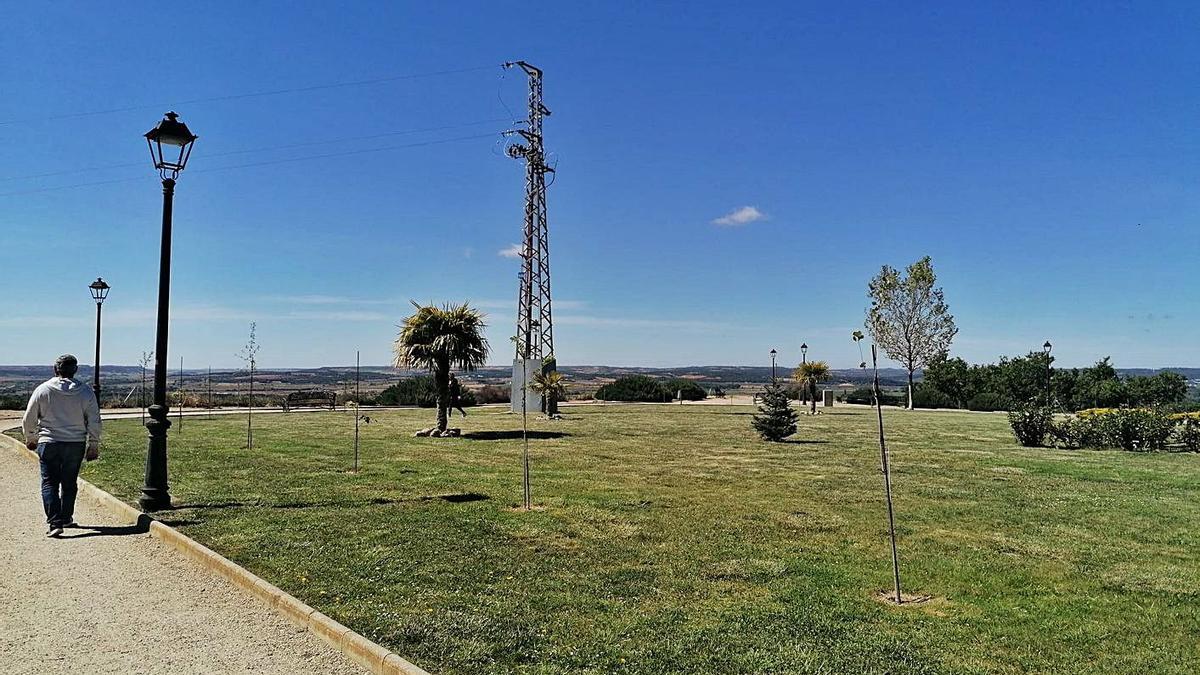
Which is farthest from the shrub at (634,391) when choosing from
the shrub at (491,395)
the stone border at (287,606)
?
the stone border at (287,606)

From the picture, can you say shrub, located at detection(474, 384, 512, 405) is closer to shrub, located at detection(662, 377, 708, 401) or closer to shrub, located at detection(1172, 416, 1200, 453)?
shrub, located at detection(662, 377, 708, 401)

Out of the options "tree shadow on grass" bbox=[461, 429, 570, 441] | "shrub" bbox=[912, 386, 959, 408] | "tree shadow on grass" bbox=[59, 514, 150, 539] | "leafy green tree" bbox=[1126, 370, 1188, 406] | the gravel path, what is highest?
"leafy green tree" bbox=[1126, 370, 1188, 406]

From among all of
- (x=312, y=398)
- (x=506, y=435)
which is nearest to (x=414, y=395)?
(x=312, y=398)

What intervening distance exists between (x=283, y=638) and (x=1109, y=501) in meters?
10.3

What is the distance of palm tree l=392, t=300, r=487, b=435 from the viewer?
68.5ft

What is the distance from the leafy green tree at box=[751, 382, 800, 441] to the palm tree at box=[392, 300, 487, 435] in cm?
777

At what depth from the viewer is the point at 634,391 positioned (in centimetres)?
5028

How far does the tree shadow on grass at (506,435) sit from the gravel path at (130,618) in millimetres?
12830

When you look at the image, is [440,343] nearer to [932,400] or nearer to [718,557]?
[718,557]

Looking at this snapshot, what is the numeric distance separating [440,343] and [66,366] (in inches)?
495

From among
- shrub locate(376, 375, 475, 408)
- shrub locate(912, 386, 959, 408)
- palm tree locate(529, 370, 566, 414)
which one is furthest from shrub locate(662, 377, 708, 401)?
palm tree locate(529, 370, 566, 414)

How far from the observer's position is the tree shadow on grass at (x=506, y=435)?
20516 mm

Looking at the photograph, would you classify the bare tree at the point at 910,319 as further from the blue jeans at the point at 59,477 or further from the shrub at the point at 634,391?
the blue jeans at the point at 59,477

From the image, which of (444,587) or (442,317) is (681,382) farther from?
(444,587)
